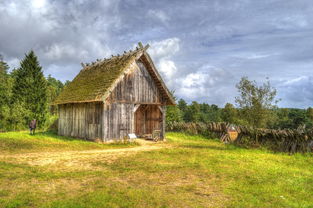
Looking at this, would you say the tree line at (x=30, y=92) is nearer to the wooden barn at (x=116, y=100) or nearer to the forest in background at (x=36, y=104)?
the forest in background at (x=36, y=104)

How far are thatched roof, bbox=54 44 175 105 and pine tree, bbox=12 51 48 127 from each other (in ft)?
Result: 52.4

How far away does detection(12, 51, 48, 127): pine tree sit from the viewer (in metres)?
37.3

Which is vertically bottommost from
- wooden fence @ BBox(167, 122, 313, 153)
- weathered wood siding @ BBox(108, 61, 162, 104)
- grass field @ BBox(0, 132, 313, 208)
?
grass field @ BBox(0, 132, 313, 208)

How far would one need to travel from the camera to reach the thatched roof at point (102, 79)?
728 inches

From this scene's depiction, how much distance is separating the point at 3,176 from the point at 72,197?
3.47 metres

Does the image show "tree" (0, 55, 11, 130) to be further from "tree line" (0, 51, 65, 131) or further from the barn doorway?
the barn doorway

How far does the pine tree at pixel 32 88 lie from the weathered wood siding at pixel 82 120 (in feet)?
52.2

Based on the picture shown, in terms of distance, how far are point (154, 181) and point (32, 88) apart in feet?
113

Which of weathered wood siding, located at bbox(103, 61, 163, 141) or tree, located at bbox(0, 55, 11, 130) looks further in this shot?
tree, located at bbox(0, 55, 11, 130)

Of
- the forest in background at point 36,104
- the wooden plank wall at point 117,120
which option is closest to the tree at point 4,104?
the forest in background at point 36,104

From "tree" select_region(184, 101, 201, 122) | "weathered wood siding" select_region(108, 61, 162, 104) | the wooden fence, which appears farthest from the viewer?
"tree" select_region(184, 101, 201, 122)

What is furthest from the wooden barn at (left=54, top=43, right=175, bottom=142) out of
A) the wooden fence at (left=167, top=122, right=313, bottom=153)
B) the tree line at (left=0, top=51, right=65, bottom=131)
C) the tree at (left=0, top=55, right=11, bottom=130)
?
the tree line at (left=0, top=51, right=65, bottom=131)

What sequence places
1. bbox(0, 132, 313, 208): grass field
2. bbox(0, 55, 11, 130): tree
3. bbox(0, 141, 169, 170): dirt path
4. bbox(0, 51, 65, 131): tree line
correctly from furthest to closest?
1. bbox(0, 51, 65, 131): tree line
2. bbox(0, 55, 11, 130): tree
3. bbox(0, 141, 169, 170): dirt path
4. bbox(0, 132, 313, 208): grass field

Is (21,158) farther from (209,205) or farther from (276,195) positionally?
(276,195)
